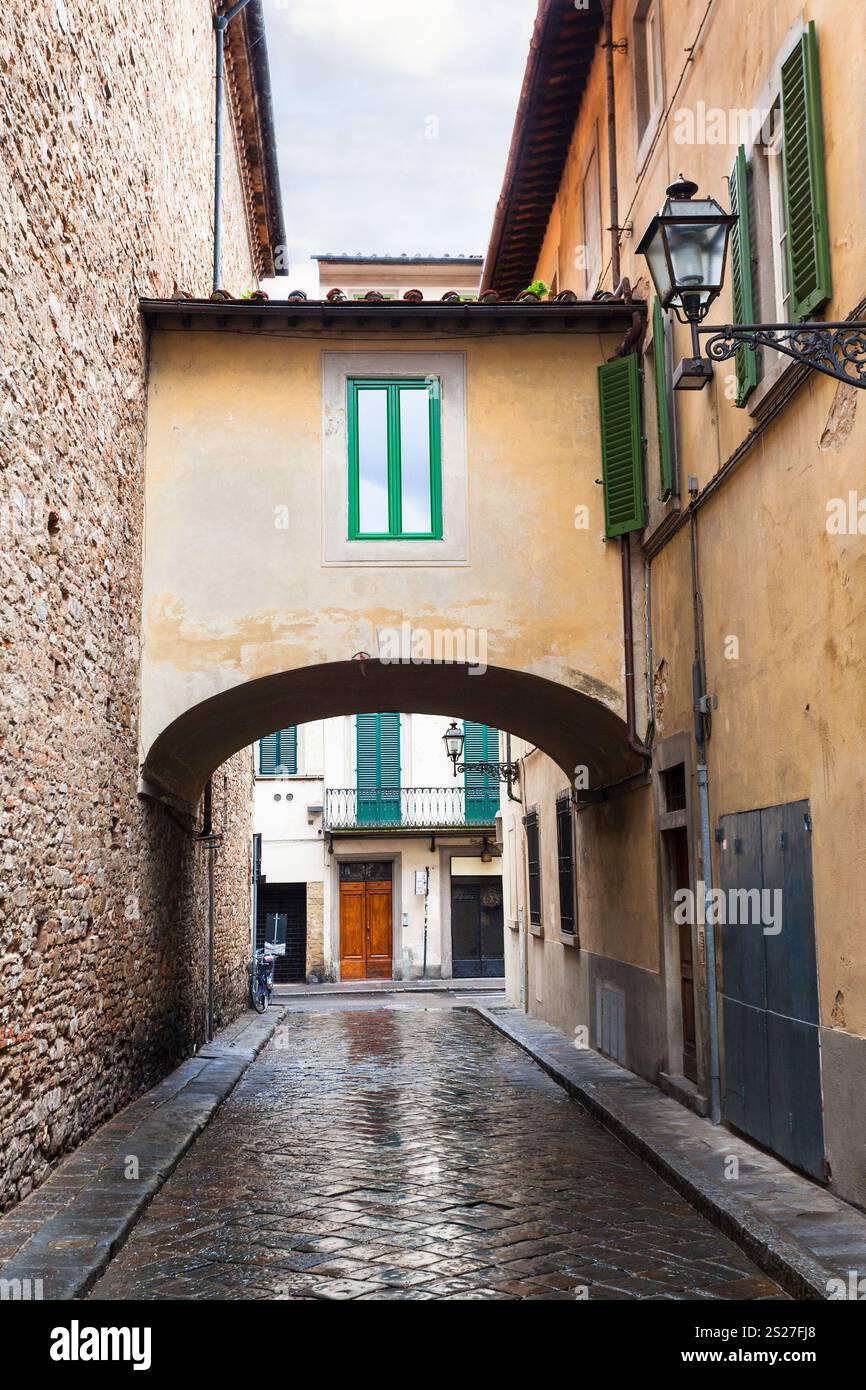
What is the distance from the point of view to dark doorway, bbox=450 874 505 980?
3109 centimetres

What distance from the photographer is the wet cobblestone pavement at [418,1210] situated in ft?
18.6

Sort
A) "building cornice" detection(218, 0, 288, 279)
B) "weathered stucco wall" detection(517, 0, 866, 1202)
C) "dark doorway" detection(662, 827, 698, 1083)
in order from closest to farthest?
"weathered stucco wall" detection(517, 0, 866, 1202), "dark doorway" detection(662, 827, 698, 1083), "building cornice" detection(218, 0, 288, 279)

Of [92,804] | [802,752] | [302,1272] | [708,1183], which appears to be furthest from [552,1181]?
[92,804]

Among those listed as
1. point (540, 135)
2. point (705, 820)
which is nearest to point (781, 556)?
point (705, 820)

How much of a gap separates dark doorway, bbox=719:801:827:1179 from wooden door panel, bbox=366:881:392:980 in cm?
2243

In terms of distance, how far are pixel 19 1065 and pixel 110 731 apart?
297cm

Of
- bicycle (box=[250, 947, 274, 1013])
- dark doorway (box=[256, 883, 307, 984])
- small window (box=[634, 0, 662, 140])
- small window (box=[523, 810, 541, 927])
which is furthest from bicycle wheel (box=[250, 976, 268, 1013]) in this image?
small window (box=[634, 0, 662, 140])

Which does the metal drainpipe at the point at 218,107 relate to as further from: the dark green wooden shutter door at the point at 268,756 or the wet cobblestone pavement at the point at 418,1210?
the dark green wooden shutter door at the point at 268,756

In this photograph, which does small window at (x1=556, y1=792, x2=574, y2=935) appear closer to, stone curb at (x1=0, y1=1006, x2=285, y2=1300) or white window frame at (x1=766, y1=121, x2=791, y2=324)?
stone curb at (x1=0, y1=1006, x2=285, y2=1300)

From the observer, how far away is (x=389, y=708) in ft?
46.0

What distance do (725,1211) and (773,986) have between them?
1.59 metres

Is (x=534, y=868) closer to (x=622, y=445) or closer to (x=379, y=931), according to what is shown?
(x=622, y=445)

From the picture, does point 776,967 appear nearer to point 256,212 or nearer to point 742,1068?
point 742,1068

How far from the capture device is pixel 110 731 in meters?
9.55
